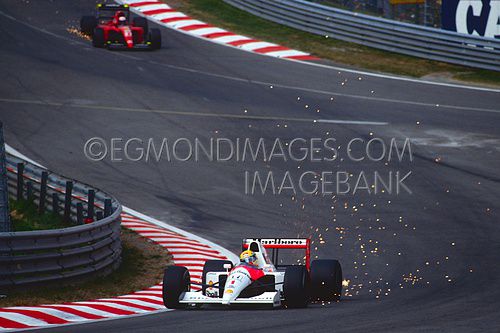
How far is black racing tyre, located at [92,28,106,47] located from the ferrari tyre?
152 cm

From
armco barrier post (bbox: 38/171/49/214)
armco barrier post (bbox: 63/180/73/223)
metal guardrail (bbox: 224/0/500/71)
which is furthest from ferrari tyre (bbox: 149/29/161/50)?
armco barrier post (bbox: 63/180/73/223)

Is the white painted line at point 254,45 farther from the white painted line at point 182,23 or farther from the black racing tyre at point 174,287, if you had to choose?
the black racing tyre at point 174,287

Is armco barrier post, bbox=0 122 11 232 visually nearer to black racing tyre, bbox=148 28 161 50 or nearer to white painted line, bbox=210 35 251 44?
black racing tyre, bbox=148 28 161 50

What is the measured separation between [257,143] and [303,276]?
12.3m

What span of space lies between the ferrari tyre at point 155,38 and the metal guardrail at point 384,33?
466 centimetres

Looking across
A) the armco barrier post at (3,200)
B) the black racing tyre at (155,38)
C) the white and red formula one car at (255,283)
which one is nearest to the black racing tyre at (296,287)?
the white and red formula one car at (255,283)

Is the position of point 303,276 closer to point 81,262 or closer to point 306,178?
point 81,262

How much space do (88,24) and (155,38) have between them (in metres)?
2.75

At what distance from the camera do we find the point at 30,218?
2125 cm

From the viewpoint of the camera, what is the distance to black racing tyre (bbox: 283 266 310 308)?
14.7 metres

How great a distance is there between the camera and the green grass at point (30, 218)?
20.7 metres

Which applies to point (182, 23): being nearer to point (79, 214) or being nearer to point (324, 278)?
point (79, 214)

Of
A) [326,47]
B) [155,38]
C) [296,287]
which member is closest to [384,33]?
[326,47]

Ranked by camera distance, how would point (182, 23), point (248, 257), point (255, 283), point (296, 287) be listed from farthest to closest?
point (182, 23) → point (248, 257) → point (255, 283) → point (296, 287)
